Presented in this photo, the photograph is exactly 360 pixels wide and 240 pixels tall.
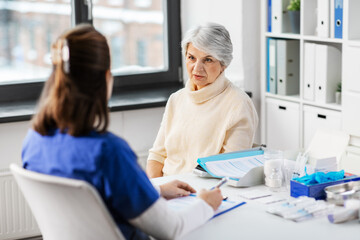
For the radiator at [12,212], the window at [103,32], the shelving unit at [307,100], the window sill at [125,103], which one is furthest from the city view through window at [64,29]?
the shelving unit at [307,100]

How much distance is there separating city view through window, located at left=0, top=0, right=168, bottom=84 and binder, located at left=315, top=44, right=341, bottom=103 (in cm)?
121

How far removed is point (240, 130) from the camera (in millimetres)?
2686

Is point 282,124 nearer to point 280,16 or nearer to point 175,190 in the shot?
point 280,16

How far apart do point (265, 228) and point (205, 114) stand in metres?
1.03

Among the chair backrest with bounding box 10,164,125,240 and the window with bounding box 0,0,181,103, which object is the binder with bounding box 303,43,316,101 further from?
the chair backrest with bounding box 10,164,125,240

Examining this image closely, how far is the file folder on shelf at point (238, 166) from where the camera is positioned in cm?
225

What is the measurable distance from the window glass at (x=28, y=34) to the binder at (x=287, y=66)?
1.36m

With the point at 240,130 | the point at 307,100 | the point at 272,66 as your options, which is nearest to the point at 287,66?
the point at 272,66

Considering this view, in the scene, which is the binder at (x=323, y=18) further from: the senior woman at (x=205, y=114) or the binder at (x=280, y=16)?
the senior woman at (x=205, y=114)

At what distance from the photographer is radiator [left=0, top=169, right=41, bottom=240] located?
135 inches

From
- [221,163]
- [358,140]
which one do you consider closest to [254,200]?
[221,163]

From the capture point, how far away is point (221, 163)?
2.42 meters

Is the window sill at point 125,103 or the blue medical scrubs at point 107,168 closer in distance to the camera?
the blue medical scrubs at point 107,168

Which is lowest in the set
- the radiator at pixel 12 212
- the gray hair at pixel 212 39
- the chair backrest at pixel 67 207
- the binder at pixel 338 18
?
the radiator at pixel 12 212
